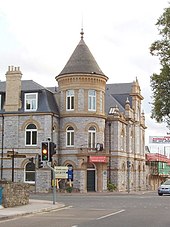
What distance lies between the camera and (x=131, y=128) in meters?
64.8

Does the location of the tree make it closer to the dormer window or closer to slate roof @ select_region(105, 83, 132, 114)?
the dormer window

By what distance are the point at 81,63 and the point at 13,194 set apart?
2763 cm

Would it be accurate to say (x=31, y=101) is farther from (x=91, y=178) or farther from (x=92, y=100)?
(x=91, y=178)

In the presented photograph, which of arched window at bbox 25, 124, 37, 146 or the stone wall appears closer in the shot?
the stone wall

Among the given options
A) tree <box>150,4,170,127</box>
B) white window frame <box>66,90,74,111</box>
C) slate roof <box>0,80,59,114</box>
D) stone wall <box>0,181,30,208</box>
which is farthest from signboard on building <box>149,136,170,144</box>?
tree <box>150,4,170,127</box>

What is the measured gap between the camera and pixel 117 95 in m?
67.8

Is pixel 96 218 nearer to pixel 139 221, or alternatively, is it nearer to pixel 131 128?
pixel 139 221

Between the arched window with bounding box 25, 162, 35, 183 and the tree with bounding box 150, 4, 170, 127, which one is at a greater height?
the tree with bounding box 150, 4, 170, 127

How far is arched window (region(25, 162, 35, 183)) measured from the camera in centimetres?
5272

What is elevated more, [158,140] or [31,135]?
[158,140]

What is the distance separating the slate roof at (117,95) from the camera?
212 ft

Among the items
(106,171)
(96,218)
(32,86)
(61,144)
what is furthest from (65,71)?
(96,218)

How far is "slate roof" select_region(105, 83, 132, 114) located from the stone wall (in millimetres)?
32888

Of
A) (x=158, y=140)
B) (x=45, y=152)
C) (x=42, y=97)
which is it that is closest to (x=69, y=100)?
(x=42, y=97)
